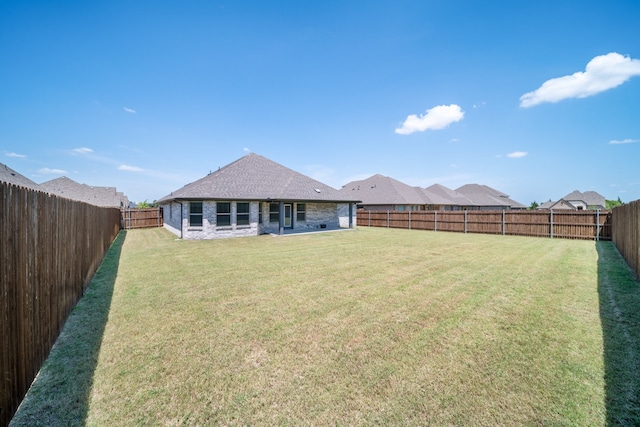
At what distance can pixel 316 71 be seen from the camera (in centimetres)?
1659

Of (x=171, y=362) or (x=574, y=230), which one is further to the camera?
(x=574, y=230)

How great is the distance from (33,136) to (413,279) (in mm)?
29132

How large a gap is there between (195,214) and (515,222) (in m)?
21.0

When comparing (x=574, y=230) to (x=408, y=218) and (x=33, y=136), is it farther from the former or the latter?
(x=33, y=136)

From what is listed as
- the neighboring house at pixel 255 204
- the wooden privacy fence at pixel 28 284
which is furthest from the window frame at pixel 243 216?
the wooden privacy fence at pixel 28 284

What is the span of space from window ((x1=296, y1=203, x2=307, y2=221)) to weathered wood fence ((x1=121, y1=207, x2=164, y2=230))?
14490 millimetres

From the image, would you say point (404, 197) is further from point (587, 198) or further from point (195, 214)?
point (587, 198)

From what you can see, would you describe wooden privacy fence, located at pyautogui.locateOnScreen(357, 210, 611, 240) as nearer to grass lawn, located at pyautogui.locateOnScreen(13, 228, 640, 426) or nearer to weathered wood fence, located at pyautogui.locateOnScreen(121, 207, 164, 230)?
grass lawn, located at pyautogui.locateOnScreen(13, 228, 640, 426)

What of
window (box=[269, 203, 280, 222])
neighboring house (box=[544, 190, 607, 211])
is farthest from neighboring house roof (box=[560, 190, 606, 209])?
window (box=[269, 203, 280, 222])

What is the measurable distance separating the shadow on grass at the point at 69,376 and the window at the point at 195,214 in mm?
10597

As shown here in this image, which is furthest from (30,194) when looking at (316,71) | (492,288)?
(316,71)

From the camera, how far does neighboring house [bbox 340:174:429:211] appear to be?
3023cm

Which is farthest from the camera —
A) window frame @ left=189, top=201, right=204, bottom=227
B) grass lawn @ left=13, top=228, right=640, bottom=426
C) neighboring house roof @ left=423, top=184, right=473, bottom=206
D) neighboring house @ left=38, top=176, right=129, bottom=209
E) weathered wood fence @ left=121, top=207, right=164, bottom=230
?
neighboring house roof @ left=423, top=184, right=473, bottom=206

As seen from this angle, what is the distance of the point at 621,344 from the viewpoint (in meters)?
3.51
